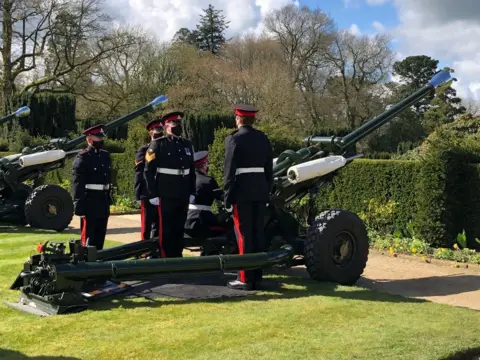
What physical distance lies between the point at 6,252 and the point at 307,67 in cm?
3913

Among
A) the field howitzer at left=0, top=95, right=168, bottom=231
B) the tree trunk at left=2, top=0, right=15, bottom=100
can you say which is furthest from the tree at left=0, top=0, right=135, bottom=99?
the field howitzer at left=0, top=95, right=168, bottom=231

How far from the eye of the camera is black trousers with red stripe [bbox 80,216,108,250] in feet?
26.2

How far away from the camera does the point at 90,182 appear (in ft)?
26.2

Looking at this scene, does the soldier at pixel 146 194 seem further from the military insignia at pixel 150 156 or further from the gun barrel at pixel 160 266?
the gun barrel at pixel 160 266

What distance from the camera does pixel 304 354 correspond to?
172 inches

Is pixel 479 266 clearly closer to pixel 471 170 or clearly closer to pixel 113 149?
pixel 471 170

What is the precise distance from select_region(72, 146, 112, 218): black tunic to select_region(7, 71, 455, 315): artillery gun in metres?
1.11

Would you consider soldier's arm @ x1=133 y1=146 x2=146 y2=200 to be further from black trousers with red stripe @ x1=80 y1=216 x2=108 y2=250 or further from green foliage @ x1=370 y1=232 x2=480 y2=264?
green foliage @ x1=370 y1=232 x2=480 y2=264

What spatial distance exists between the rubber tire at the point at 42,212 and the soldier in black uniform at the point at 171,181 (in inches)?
232

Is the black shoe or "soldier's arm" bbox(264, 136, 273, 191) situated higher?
"soldier's arm" bbox(264, 136, 273, 191)

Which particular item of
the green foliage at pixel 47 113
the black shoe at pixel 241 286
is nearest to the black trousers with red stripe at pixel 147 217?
the black shoe at pixel 241 286

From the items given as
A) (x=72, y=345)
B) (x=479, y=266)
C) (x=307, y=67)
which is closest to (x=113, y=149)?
(x=479, y=266)

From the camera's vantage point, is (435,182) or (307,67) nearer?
(435,182)

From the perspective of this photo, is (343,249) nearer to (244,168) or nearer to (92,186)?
(244,168)
